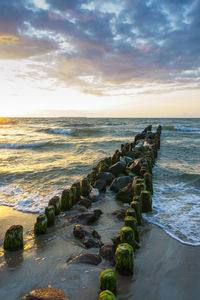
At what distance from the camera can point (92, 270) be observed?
10.5ft

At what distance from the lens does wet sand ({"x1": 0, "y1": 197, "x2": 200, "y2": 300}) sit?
9.33ft

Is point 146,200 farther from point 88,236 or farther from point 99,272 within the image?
point 99,272

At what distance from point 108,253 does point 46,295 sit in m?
1.23

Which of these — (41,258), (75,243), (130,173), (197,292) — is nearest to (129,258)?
(197,292)

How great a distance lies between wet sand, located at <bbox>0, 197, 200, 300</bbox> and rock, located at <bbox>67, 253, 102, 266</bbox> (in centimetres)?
7

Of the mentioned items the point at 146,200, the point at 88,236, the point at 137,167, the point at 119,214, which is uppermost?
the point at 137,167

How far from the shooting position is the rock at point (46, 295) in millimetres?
2557

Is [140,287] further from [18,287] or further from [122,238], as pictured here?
[18,287]

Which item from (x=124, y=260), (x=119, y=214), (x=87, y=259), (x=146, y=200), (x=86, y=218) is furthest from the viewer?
(x=146, y=200)

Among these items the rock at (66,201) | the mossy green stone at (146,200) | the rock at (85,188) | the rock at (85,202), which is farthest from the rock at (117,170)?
the rock at (66,201)

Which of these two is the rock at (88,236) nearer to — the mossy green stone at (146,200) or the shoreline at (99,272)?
the shoreline at (99,272)

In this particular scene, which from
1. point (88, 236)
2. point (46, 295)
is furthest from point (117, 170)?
point (46, 295)

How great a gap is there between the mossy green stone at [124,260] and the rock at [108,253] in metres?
0.28

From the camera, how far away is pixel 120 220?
16.6 ft
